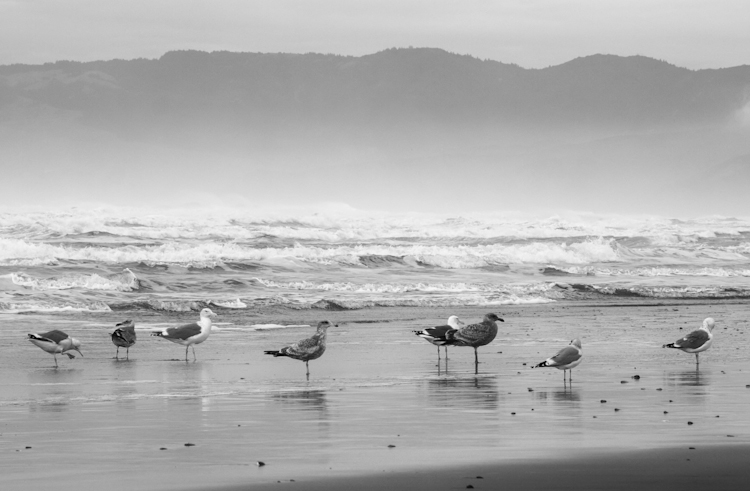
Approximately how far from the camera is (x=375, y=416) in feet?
31.6

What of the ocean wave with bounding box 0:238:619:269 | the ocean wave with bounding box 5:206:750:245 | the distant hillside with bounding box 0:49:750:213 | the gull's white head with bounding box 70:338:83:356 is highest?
the distant hillside with bounding box 0:49:750:213

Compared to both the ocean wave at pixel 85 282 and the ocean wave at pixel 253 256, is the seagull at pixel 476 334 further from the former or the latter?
the ocean wave at pixel 253 256

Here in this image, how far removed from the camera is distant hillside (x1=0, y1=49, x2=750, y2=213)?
16425 centimetres

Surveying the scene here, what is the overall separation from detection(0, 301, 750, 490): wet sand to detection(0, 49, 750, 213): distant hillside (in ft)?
463

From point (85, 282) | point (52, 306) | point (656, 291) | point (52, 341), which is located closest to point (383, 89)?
point (656, 291)

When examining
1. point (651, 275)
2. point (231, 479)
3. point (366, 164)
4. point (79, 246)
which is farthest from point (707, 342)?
point (366, 164)

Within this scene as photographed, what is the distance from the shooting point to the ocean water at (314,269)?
79.9 ft

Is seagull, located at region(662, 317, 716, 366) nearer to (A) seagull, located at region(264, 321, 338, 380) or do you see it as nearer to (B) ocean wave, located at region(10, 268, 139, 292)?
(A) seagull, located at region(264, 321, 338, 380)

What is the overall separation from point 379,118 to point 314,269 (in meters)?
148

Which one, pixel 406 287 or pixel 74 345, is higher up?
pixel 406 287

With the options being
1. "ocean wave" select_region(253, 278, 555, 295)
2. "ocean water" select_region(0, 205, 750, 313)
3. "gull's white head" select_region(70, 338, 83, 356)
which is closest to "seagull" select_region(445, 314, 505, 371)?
"gull's white head" select_region(70, 338, 83, 356)

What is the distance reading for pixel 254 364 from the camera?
14023 mm

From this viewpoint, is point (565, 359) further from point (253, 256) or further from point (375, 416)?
point (253, 256)

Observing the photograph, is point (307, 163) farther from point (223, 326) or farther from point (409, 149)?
point (223, 326)
